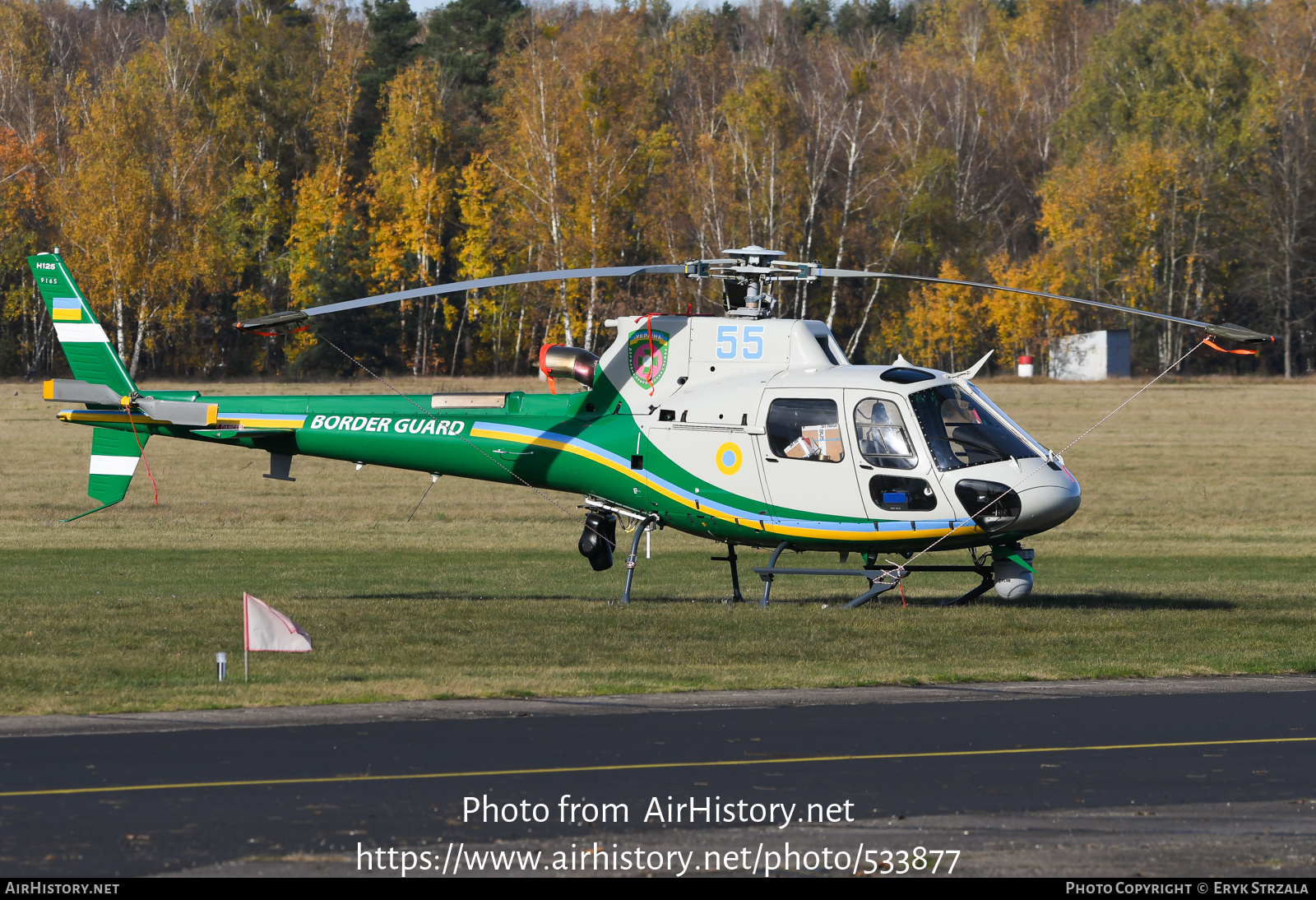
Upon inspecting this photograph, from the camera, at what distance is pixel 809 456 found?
674 inches

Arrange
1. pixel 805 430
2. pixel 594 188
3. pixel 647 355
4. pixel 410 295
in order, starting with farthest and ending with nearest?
pixel 594 188 < pixel 647 355 < pixel 805 430 < pixel 410 295

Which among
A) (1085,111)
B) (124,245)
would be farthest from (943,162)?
(124,245)

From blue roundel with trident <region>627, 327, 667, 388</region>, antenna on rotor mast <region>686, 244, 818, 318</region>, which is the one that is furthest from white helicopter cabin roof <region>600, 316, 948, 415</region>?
antenna on rotor mast <region>686, 244, 818, 318</region>

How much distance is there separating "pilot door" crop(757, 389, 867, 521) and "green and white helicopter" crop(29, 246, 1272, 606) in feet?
0.06

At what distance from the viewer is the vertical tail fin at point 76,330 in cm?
1875

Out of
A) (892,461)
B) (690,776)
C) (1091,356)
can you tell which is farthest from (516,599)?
(1091,356)

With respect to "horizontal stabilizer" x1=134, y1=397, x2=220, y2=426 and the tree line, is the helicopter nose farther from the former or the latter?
the tree line

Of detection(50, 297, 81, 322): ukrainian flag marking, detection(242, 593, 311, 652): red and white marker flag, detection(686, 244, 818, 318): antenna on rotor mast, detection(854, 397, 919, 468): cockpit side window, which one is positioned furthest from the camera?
detection(50, 297, 81, 322): ukrainian flag marking

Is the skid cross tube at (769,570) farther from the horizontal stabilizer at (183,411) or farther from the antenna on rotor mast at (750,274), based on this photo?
the horizontal stabilizer at (183,411)

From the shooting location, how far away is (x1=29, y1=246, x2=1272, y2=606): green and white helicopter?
54.9 ft

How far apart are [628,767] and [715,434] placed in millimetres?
8345

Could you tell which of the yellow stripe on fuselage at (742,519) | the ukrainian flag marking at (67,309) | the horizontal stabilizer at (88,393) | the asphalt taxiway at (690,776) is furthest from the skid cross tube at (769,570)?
the ukrainian flag marking at (67,309)

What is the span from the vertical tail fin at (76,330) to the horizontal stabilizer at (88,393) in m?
0.09

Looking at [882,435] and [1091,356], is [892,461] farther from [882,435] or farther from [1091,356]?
[1091,356]
